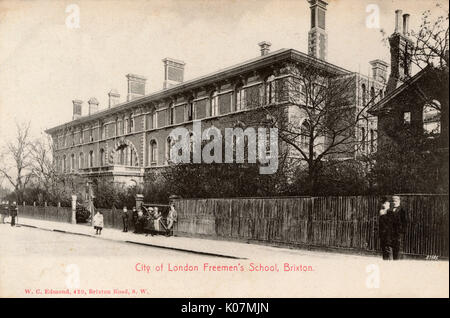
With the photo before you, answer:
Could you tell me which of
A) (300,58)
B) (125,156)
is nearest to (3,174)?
(125,156)

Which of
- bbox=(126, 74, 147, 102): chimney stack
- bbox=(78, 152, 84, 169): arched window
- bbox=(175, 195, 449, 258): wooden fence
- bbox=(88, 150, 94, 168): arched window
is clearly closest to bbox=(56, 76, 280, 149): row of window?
bbox=(88, 150, 94, 168): arched window

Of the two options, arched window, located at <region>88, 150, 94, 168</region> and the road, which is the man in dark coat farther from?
arched window, located at <region>88, 150, 94, 168</region>

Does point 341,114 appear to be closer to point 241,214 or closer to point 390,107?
point 390,107

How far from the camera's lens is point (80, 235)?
720 inches

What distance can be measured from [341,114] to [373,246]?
6326mm

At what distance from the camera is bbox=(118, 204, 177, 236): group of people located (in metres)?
16.7

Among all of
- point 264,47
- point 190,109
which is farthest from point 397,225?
point 190,109

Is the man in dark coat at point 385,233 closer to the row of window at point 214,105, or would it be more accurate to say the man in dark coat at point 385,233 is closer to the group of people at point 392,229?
the group of people at point 392,229

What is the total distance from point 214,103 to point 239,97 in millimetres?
2497

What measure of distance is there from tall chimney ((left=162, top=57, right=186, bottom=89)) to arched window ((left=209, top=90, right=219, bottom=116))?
713 cm

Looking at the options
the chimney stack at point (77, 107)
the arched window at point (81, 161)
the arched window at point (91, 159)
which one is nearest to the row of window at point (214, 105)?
the arched window at point (91, 159)

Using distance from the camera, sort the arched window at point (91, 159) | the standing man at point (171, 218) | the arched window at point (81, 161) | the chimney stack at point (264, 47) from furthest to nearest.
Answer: the arched window at point (81, 161), the arched window at point (91, 159), the chimney stack at point (264, 47), the standing man at point (171, 218)

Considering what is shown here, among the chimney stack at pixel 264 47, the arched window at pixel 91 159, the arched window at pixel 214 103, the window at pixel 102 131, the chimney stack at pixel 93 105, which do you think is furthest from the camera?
the chimney stack at pixel 93 105

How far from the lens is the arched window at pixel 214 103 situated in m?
26.0
